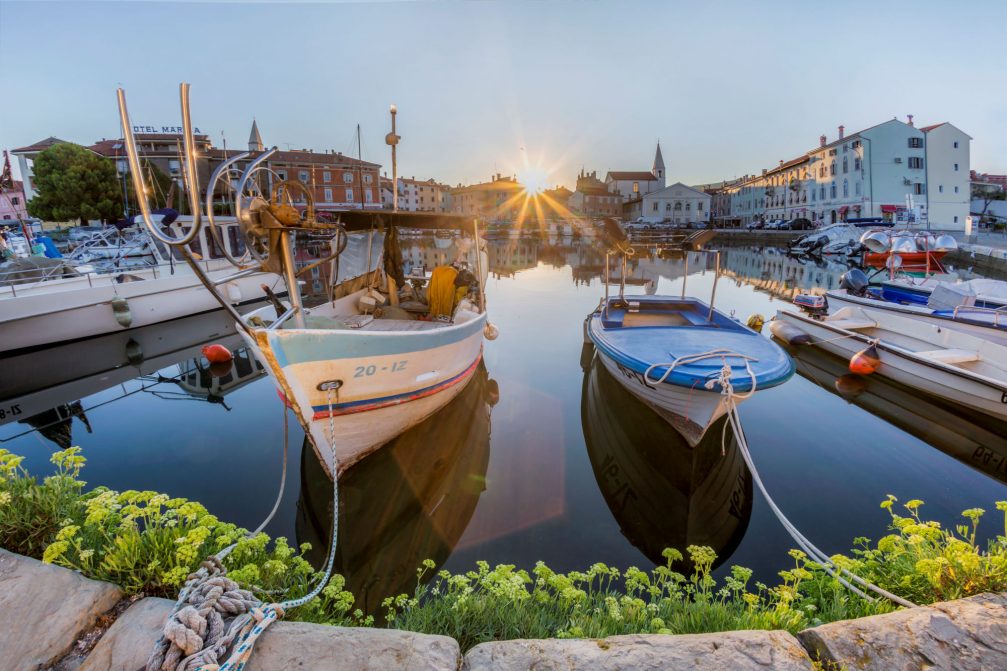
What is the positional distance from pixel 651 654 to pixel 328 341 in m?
4.21

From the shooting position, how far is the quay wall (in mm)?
2174

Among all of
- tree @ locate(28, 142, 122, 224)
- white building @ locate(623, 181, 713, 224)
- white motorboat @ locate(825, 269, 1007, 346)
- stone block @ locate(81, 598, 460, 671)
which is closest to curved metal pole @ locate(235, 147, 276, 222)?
stone block @ locate(81, 598, 460, 671)

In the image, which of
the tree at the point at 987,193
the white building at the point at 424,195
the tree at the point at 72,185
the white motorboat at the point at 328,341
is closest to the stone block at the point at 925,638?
the white motorboat at the point at 328,341

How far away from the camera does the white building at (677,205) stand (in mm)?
84938

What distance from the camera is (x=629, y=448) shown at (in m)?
6.97

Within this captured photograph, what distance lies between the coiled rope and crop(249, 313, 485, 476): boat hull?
8.67 ft

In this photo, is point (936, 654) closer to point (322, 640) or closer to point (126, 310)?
point (322, 640)

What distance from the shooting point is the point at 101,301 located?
13.0 meters

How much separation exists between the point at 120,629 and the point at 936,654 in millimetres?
4033

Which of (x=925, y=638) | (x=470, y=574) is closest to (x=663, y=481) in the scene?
(x=470, y=574)

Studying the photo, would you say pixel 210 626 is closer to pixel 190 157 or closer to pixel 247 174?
pixel 190 157

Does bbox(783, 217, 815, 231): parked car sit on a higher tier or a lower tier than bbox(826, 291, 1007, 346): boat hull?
higher

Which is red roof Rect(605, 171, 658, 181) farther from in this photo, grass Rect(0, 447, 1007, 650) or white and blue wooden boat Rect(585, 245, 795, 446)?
grass Rect(0, 447, 1007, 650)

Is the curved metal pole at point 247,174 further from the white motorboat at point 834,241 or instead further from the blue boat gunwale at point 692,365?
the white motorboat at point 834,241
